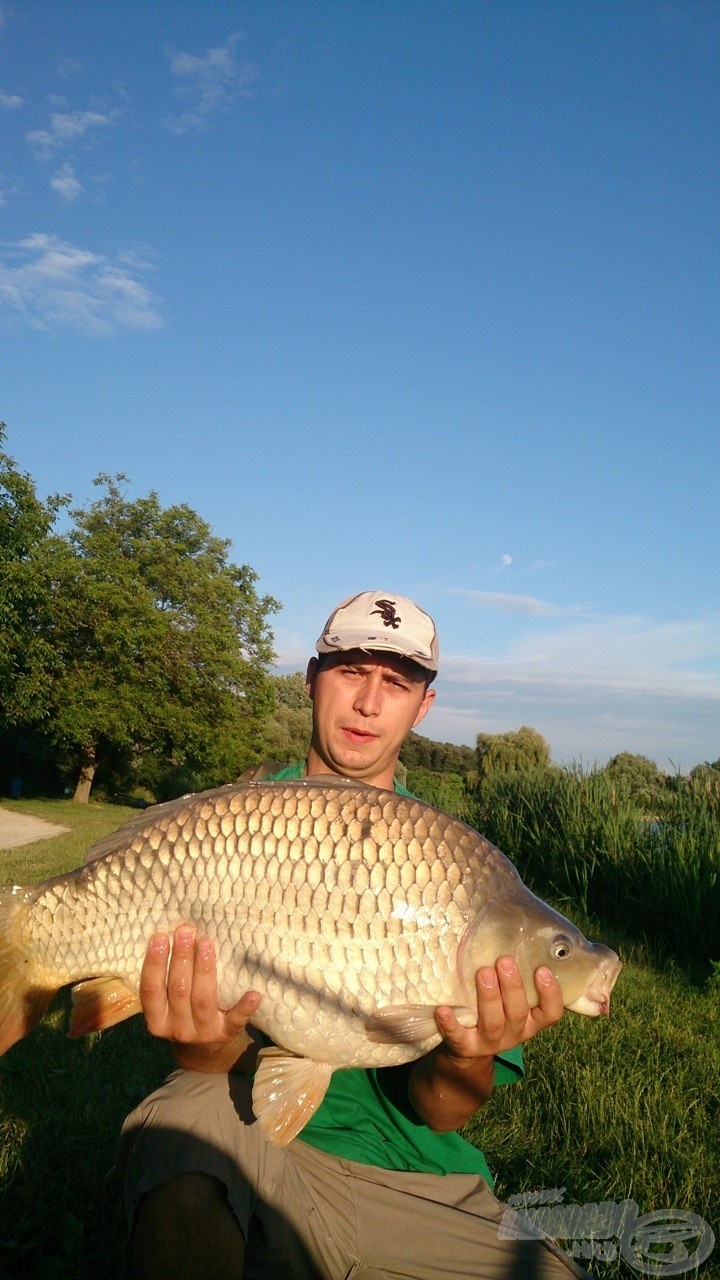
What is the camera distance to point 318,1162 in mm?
1802

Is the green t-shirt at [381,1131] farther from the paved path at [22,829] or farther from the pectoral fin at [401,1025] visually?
the paved path at [22,829]

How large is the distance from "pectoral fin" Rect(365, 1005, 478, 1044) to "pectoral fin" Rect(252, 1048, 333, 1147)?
13 centimetres

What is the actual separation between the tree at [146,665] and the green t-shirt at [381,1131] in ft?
57.7

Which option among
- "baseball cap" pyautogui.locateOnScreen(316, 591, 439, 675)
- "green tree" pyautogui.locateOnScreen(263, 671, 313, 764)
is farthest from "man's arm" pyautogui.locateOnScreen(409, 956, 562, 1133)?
"green tree" pyautogui.locateOnScreen(263, 671, 313, 764)

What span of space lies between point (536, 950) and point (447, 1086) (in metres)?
0.33

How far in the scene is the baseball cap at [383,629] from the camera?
250 centimetres

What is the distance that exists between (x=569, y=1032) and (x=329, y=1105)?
234cm

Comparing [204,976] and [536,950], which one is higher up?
[536,950]

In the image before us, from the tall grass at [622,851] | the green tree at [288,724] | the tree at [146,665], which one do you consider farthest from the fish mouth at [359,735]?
the green tree at [288,724]

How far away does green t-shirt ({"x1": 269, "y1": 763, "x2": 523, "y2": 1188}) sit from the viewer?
6.06ft

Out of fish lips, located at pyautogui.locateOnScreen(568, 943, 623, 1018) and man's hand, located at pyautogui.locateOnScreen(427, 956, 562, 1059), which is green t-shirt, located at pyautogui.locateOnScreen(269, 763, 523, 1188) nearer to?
man's hand, located at pyautogui.locateOnScreen(427, 956, 562, 1059)

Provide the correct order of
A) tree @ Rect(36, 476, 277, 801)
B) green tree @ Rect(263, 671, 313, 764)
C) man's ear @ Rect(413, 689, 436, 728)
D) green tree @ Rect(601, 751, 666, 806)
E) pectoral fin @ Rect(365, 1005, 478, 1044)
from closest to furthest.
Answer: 1. pectoral fin @ Rect(365, 1005, 478, 1044)
2. man's ear @ Rect(413, 689, 436, 728)
3. green tree @ Rect(601, 751, 666, 806)
4. tree @ Rect(36, 476, 277, 801)
5. green tree @ Rect(263, 671, 313, 764)

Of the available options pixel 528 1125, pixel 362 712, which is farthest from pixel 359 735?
pixel 528 1125

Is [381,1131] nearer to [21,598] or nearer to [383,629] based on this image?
[383,629]
